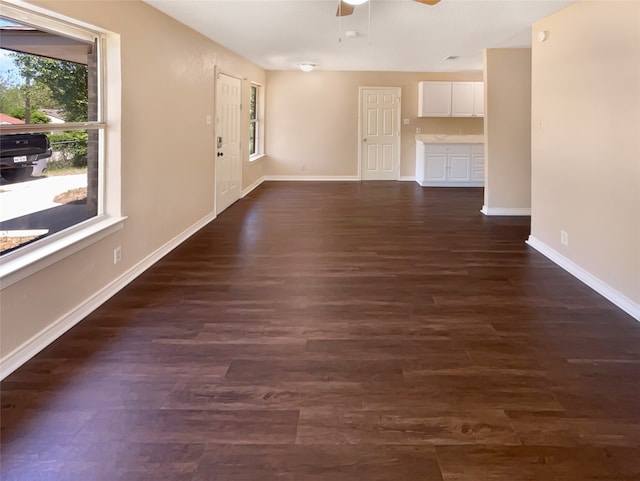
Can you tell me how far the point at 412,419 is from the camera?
205cm

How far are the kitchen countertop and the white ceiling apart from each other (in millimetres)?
1872

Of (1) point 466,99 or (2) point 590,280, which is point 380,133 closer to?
(1) point 466,99

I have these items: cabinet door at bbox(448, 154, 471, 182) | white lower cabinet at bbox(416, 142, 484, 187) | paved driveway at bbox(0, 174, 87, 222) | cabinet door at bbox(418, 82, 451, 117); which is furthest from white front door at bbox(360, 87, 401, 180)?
paved driveway at bbox(0, 174, 87, 222)

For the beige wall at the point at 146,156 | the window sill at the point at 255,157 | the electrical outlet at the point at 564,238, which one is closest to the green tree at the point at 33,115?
the beige wall at the point at 146,156

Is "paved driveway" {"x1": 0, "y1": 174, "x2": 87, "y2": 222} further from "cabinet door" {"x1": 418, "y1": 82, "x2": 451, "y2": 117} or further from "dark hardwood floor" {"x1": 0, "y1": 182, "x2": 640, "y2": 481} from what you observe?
"cabinet door" {"x1": 418, "y1": 82, "x2": 451, "y2": 117}

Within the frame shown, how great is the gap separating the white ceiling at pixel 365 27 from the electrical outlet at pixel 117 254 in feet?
6.97

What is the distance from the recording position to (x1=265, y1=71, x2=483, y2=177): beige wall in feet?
33.5

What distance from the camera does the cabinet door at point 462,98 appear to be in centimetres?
988

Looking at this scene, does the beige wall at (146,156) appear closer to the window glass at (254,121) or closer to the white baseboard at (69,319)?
the white baseboard at (69,319)

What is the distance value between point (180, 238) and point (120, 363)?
107 inches

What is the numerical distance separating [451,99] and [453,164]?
1.44 metres

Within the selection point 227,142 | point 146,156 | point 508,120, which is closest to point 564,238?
point 508,120

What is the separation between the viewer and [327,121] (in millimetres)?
10414

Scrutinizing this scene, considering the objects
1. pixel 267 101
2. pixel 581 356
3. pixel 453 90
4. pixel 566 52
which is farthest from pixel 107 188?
pixel 453 90
